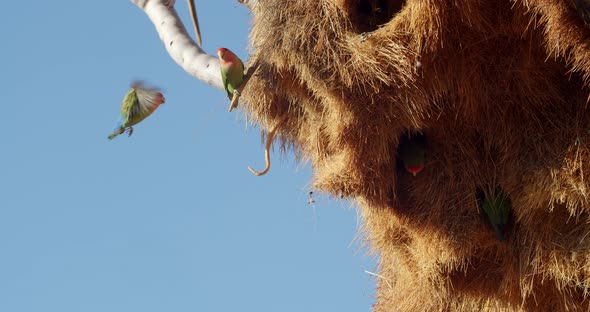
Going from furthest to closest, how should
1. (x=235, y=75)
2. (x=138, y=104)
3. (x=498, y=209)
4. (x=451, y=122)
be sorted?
1. (x=138, y=104)
2. (x=235, y=75)
3. (x=451, y=122)
4. (x=498, y=209)

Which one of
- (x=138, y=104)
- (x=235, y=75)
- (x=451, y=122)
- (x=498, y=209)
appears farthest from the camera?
(x=138, y=104)

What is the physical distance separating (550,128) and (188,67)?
178cm

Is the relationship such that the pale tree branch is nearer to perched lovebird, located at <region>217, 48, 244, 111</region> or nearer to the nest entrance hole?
perched lovebird, located at <region>217, 48, 244, 111</region>

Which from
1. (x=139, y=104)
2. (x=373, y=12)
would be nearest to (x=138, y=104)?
(x=139, y=104)

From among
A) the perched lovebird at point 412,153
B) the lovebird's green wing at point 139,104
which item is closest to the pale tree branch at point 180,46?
the lovebird's green wing at point 139,104

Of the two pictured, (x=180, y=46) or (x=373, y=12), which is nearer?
(x=373, y=12)

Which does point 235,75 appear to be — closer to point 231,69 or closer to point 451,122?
point 231,69

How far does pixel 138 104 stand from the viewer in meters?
5.07

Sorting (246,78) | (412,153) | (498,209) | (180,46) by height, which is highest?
(180,46)

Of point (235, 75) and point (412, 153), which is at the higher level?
point (235, 75)

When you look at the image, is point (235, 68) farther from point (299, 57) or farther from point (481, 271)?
point (481, 271)

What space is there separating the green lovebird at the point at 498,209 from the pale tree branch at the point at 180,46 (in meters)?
1.34

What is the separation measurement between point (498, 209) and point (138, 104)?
1830 mm

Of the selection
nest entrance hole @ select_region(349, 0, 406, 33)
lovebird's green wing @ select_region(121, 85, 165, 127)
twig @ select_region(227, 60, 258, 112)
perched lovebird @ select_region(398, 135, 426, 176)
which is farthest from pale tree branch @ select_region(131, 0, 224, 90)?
perched lovebird @ select_region(398, 135, 426, 176)
